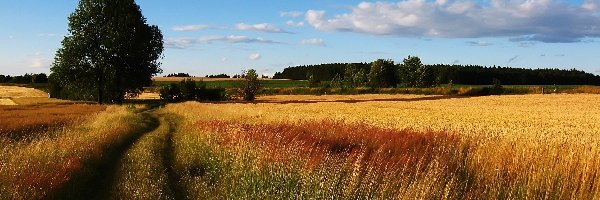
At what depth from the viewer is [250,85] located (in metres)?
90.8

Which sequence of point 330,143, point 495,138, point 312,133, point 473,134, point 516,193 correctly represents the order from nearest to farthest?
1. point 516,193
2. point 495,138
3. point 473,134
4. point 330,143
5. point 312,133

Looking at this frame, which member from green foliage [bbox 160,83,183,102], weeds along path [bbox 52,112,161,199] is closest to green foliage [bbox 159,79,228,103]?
green foliage [bbox 160,83,183,102]

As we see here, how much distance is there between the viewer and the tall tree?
199 ft

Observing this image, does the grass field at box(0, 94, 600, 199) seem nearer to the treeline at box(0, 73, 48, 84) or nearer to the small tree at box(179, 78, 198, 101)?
the small tree at box(179, 78, 198, 101)

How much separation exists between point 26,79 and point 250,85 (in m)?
81.4

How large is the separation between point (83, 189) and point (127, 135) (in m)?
11.6

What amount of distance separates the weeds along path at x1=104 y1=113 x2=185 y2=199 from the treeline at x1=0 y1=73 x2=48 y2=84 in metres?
132

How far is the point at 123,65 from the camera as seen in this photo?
62.5 meters

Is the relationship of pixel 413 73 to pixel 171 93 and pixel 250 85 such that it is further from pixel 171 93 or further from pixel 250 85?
pixel 171 93

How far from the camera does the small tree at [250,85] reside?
89688 mm

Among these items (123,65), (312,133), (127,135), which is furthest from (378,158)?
(123,65)

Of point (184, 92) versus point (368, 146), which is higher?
point (368, 146)

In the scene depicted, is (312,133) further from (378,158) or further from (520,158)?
Result: (520,158)

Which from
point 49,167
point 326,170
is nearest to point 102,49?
point 49,167
